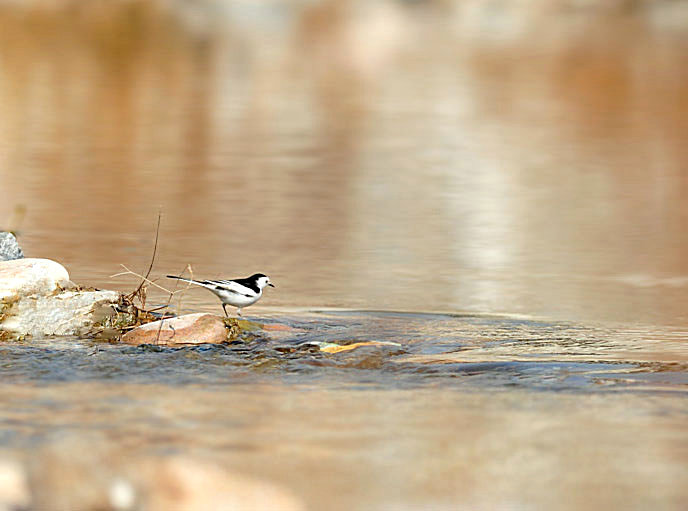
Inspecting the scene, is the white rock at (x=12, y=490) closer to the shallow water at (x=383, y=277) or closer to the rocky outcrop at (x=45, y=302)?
the shallow water at (x=383, y=277)

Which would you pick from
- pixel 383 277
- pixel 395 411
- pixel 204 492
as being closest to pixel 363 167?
pixel 383 277

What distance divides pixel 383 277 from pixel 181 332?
4493 millimetres

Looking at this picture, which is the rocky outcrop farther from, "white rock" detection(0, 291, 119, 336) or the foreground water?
the foreground water

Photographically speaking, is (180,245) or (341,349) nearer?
(341,349)

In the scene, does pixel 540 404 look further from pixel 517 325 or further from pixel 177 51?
pixel 177 51

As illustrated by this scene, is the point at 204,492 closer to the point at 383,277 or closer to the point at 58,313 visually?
the point at 58,313

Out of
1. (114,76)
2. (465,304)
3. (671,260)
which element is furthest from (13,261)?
(114,76)

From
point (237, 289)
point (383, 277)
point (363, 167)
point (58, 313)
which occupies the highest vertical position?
point (363, 167)

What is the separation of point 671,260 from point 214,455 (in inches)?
412

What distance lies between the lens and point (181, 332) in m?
10.3

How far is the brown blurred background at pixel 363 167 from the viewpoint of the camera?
14.7 metres

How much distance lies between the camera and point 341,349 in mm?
10109

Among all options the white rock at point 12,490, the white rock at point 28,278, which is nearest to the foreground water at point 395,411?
the white rock at point 12,490

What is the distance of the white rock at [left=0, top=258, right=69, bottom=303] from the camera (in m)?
10.6
